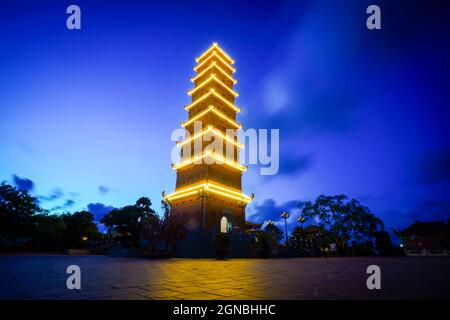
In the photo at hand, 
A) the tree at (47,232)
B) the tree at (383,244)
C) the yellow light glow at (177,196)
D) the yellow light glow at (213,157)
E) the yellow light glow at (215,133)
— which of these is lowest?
the tree at (383,244)

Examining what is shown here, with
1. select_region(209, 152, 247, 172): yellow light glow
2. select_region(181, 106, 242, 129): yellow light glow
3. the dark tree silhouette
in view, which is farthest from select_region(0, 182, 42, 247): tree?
select_region(209, 152, 247, 172): yellow light glow

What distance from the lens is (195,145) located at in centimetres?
2970

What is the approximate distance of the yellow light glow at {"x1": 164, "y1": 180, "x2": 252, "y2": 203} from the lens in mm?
25487

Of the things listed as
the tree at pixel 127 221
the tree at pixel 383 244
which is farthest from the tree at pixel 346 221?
the tree at pixel 127 221

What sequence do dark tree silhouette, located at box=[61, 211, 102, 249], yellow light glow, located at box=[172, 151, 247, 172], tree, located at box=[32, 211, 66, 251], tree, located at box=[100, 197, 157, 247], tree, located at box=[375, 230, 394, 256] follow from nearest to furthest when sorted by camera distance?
1. tree, located at box=[32, 211, 66, 251]
2. yellow light glow, located at box=[172, 151, 247, 172]
3. tree, located at box=[100, 197, 157, 247]
4. tree, located at box=[375, 230, 394, 256]
5. dark tree silhouette, located at box=[61, 211, 102, 249]

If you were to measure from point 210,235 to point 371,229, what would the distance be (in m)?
25.1

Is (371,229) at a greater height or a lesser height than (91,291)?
lesser

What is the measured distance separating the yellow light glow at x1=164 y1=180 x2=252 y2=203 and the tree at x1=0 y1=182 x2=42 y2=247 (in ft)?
48.6

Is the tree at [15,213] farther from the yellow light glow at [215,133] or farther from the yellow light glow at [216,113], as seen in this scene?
the yellow light glow at [216,113]

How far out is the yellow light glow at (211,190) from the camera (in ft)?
83.6

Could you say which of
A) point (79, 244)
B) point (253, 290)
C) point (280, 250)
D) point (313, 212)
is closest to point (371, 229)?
point (313, 212)

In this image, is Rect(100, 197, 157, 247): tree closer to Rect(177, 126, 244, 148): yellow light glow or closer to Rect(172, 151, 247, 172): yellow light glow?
Rect(172, 151, 247, 172): yellow light glow

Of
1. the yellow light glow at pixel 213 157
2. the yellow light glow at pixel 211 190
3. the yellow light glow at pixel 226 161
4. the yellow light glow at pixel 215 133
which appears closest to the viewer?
the yellow light glow at pixel 211 190
